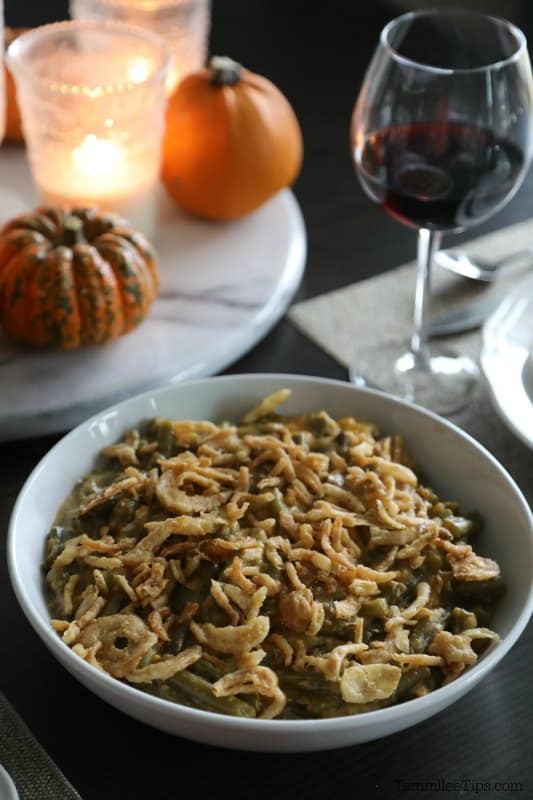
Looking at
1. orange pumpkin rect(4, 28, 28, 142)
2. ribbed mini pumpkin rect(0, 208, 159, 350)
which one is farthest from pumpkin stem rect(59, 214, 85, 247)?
orange pumpkin rect(4, 28, 28, 142)

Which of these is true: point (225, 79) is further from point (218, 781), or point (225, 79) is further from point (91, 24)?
point (218, 781)

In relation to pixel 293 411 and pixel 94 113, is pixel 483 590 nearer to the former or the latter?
pixel 293 411

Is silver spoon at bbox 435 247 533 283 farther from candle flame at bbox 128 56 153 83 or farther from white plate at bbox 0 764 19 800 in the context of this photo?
white plate at bbox 0 764 19 800

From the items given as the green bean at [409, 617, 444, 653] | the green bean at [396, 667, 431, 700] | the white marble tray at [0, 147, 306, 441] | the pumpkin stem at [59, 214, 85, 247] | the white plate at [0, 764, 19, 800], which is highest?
the pumpkin stem at [59, 214, 85, 247]

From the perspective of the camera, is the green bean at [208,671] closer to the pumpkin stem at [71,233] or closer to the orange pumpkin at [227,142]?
the pumpkin stem at [71,233]

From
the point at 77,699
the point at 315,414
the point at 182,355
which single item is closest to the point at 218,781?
the point at 77,699
